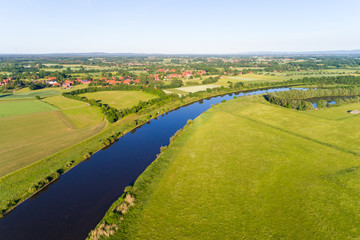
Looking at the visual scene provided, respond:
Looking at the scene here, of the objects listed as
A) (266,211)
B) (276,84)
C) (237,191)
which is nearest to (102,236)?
(237,191)

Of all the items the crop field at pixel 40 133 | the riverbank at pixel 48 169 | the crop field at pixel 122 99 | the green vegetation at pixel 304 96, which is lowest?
the riverbank at pixel 48 169

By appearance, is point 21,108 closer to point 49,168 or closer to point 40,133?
point 40,133

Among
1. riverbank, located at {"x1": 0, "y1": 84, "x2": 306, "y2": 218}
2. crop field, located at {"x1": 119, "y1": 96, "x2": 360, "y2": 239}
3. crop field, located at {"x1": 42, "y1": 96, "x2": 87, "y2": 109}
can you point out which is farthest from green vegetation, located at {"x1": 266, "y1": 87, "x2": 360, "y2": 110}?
crop field, located at {"x1": 42, "y1": 96, "x2": 87, "y2": 109}

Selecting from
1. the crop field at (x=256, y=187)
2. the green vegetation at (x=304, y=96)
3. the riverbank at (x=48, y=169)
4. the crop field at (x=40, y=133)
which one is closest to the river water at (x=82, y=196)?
the riverbank at (x=48, y=169)

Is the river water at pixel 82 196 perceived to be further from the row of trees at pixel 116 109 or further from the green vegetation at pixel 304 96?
the green vegetation at pixel 304 96

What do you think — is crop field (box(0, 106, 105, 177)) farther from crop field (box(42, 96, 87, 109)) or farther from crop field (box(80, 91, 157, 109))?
crop field (box(80, 91, 157, 109))

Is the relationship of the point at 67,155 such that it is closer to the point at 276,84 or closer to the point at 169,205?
the point at 169,205

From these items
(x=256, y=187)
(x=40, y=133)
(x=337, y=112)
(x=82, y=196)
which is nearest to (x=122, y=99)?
(x=40, y=133)
